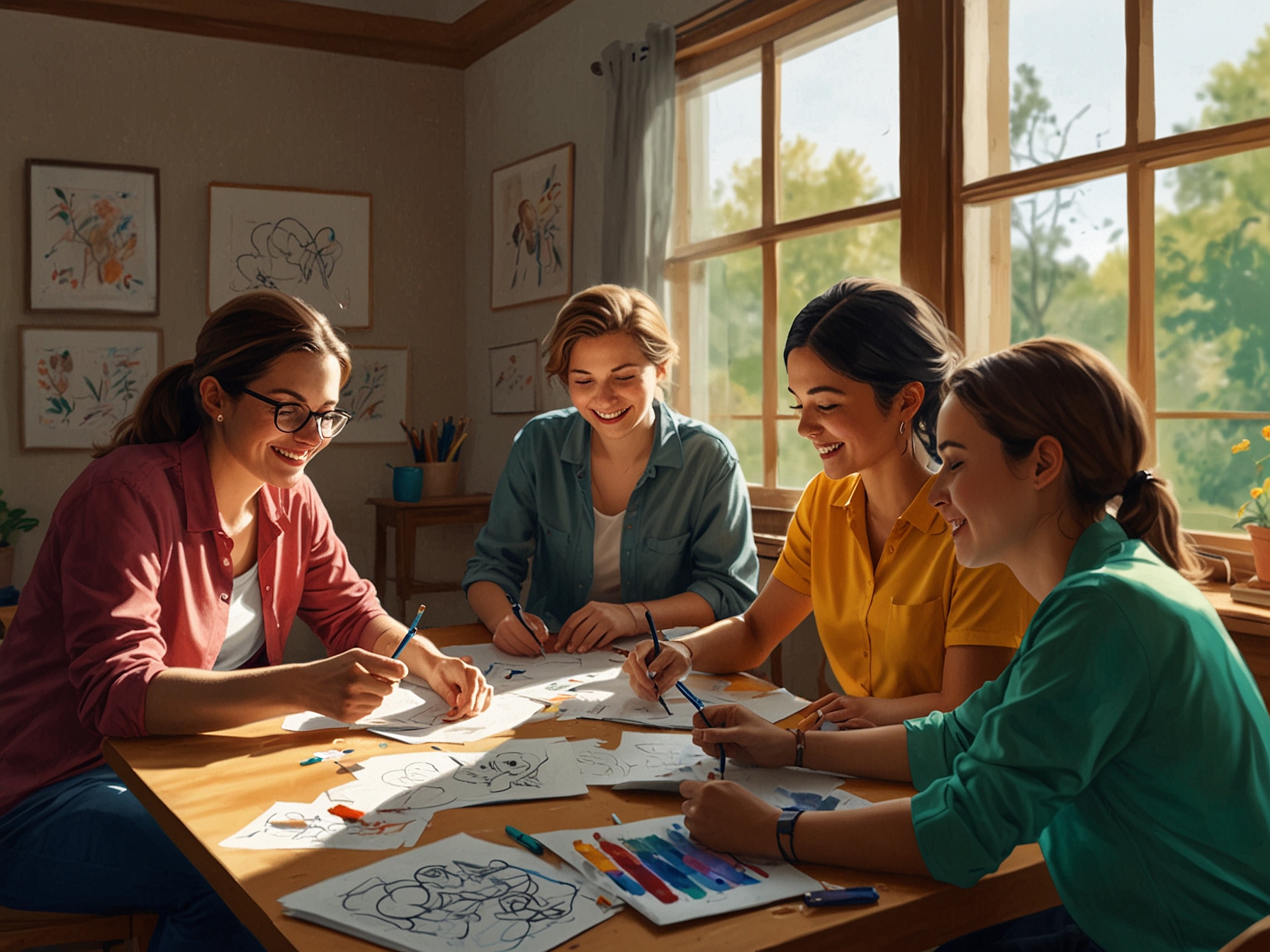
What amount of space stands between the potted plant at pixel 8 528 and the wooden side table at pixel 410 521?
129 centimetres

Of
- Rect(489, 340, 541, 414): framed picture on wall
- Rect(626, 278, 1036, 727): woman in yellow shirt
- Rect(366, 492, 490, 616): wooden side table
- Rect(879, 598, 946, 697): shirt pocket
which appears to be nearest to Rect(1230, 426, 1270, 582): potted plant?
Rect(626, 278, 1036, 727): woman in yellow shirt

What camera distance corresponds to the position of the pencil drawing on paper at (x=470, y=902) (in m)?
0.85

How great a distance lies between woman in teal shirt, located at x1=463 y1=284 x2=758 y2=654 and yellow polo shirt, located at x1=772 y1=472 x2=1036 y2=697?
0.35 metres

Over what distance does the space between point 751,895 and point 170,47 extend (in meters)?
4.40

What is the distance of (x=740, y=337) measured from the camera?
3.34m

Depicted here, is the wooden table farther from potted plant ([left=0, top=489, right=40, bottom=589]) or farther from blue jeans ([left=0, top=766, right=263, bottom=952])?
potted plant ([left=0, top=489, right=40, bottom=589])

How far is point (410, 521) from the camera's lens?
4234 mm

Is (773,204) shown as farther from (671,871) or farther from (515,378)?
(671,871)

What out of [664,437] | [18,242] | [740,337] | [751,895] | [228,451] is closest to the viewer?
[751,895]

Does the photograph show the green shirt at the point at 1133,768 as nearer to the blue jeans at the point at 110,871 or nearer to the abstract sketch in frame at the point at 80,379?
the blue jeans at the point at 110,871

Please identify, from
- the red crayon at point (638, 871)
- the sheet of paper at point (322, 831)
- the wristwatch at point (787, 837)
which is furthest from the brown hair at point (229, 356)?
the wristwatch at point (787, 837)

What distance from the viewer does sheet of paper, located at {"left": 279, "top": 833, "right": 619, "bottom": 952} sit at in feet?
2.76

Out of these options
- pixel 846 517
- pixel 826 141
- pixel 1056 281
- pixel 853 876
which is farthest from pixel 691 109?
pixel 853 876

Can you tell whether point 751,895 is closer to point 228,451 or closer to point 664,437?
point 228,451
